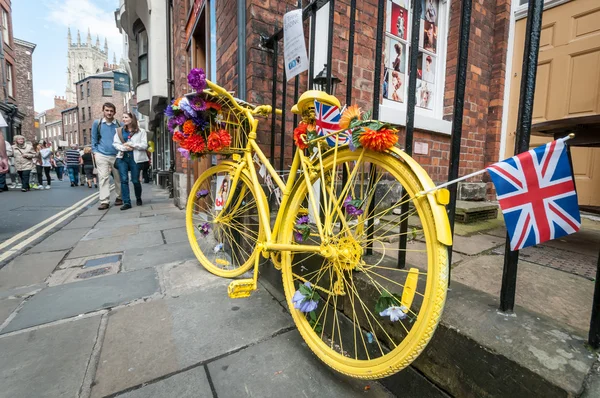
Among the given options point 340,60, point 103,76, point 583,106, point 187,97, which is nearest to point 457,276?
point 187,97

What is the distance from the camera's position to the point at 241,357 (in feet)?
3.92

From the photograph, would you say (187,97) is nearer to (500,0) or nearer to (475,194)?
(475,194)

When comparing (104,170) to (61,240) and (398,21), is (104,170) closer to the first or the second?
(61,240)

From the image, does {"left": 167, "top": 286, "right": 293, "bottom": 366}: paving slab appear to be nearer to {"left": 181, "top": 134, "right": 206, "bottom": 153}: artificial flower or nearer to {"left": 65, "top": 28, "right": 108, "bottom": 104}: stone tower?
{"left": 181, "top": 134, "right": 206, "bottom": 153}: artificial flower

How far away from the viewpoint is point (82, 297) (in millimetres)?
1734

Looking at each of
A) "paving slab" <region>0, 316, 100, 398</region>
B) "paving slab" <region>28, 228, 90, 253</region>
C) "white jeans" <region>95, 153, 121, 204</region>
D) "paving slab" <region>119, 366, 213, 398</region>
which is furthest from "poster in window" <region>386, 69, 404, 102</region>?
"white jeans" <region>95, 153, 121, 204</region>

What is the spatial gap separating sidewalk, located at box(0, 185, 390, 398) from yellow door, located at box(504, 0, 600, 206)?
3.35m

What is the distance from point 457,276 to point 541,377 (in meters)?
0.76

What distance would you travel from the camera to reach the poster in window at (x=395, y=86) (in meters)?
3.23

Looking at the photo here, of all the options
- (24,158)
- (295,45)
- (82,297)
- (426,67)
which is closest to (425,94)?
(426,67)

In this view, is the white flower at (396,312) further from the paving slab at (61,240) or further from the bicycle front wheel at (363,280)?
the paving slab at (61,240)

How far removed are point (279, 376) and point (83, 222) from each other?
4314 mm

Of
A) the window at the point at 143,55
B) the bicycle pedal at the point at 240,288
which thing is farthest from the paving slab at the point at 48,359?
the window at the point at 143,55

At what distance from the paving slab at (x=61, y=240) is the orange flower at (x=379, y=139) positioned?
10.6 feet
